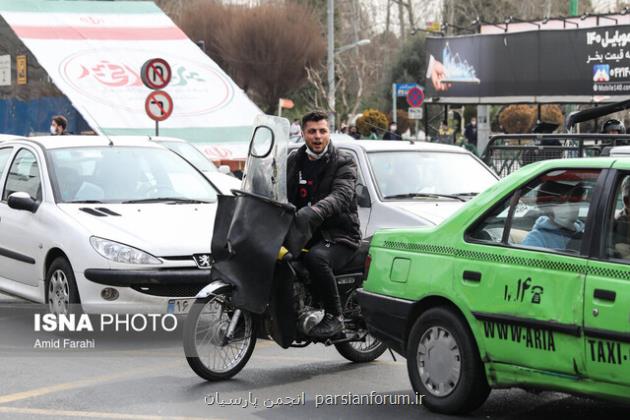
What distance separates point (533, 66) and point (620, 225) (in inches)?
1078

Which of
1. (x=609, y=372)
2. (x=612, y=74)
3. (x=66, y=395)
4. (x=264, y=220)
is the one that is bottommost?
(x=66, y=395)

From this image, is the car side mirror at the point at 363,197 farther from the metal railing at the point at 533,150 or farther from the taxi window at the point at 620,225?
the taxi window at the point at 620,225

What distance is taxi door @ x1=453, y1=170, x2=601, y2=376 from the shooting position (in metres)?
5.75

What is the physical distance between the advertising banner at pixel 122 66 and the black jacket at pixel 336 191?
64.3 feet

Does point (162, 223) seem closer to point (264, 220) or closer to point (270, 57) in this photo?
point (264, 220)

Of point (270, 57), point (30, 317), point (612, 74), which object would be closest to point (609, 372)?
point (30, 317)

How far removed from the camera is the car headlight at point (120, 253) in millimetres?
8859

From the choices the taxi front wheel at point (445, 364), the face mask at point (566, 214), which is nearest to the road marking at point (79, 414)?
the taxi front wheel at point (445, 364)

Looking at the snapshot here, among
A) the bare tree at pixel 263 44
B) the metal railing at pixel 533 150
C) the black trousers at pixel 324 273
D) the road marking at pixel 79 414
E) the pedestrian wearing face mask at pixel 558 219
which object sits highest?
the bare tree at pixel 263 44

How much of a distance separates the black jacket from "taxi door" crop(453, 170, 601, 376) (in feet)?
4.71

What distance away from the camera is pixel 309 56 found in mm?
58938

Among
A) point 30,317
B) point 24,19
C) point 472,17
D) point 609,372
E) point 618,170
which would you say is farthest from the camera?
point 472,17

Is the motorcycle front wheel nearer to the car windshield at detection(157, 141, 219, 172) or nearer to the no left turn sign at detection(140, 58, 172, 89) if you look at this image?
the car windshield at detection(157, 141, 219, 172)

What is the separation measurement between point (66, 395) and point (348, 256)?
2003mm
